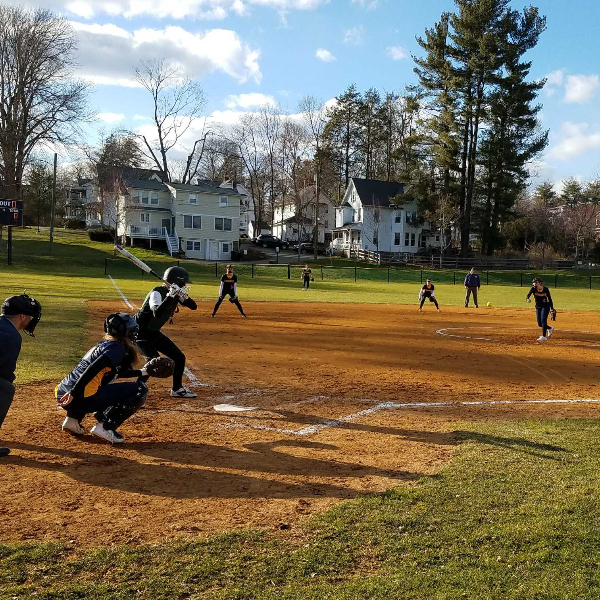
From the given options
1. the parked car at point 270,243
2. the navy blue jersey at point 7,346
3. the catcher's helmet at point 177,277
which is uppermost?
the parked car at point 270,243

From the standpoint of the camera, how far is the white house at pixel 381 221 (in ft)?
236

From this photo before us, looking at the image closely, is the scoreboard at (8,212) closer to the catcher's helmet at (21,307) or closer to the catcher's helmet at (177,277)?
the catcher's helmet at (177,277)

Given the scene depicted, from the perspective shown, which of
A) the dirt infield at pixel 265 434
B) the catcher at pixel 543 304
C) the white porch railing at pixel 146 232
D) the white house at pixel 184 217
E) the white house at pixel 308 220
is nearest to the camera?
the dirt infield at pixel 265 434

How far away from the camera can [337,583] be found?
153 inches

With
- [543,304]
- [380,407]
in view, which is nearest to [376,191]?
[543,304]

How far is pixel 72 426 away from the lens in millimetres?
7027

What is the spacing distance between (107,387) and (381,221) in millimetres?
67737

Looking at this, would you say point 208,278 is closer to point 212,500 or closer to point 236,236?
point 236,236

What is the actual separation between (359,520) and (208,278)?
4110 cm

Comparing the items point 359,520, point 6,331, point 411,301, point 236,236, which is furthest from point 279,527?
point 236,236

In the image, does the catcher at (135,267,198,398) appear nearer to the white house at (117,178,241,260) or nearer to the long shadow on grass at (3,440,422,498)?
the long shadow on grass at (3,440,422,498)

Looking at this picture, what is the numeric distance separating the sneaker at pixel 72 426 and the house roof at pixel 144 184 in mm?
64337

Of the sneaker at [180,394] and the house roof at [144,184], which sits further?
the house roof at [144,184]

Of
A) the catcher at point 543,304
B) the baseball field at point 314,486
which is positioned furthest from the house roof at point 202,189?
the baseball field at point 314,486
